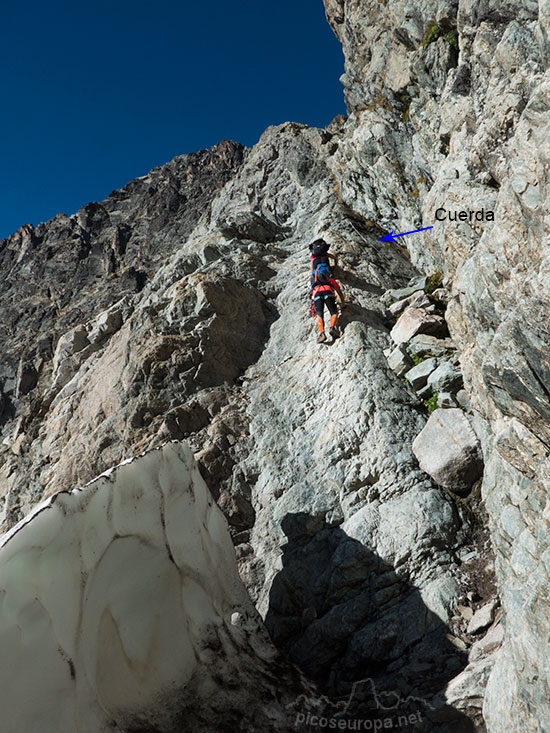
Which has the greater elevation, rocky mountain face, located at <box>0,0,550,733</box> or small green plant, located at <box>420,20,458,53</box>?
small green plant, located at <box>420,20,458,53</box>

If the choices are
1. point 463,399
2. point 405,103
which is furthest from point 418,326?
point 405,103

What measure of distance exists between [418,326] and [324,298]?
251 cm

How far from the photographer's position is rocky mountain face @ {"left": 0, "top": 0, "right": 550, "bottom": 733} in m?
5.56

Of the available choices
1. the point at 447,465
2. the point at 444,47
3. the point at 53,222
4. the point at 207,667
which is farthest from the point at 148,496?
the point at 53,222

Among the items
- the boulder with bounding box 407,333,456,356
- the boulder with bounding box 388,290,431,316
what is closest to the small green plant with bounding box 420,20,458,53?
the boulder with bounding box 388,290,431,316

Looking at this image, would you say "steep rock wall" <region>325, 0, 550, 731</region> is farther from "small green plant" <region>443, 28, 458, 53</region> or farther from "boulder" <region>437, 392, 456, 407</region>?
"boulder" <region>437, 392, 456, 407</region>

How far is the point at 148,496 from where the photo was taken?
→ 689cm

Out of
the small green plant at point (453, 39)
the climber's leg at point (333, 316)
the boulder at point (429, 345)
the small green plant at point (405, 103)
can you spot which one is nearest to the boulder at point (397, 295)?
the climber's leg at point (333, 316)

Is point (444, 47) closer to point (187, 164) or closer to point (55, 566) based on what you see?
point (55, 566)

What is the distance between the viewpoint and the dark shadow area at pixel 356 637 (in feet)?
21.0

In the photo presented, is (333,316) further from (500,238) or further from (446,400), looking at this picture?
(500,238)

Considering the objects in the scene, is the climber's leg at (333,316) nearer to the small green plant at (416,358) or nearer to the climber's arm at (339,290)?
the climber's arm at (339,290)

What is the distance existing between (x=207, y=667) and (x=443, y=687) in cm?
295

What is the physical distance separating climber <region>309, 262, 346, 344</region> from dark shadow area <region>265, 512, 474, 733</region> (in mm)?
4785
